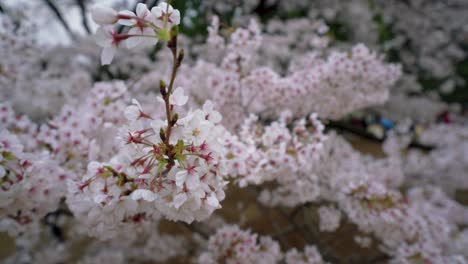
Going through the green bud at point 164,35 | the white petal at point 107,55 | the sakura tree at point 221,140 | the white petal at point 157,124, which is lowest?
the sakura tree at point 221,140

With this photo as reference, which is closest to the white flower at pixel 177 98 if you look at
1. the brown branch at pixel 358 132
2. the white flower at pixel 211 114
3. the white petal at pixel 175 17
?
the white flower at pixel 211 114

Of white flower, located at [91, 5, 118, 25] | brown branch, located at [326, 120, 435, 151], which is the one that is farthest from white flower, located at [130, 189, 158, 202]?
brown branch, located at [326, 120, 435, 151]

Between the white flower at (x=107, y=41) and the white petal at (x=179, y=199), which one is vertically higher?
the white flower at (x=107, y=41)

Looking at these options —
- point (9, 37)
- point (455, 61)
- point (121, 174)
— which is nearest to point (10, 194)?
point (121, 174)

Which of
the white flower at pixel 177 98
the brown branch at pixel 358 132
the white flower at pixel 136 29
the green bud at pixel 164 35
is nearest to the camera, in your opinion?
the green bud at pixel 164 35

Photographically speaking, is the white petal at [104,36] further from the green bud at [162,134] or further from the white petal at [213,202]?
the white petal at [213,202]

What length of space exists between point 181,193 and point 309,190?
1.87 metres

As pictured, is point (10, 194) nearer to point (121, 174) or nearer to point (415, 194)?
point (121, 174)

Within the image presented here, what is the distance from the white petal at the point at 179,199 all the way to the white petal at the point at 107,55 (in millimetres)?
453

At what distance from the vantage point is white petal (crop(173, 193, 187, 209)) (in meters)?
0.94

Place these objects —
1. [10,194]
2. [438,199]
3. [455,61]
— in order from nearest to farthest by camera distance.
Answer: [10,194], [438,199], [455,61]

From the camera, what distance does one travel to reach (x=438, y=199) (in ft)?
14.5

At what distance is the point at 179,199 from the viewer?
95cm

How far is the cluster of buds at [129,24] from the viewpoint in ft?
2.79
